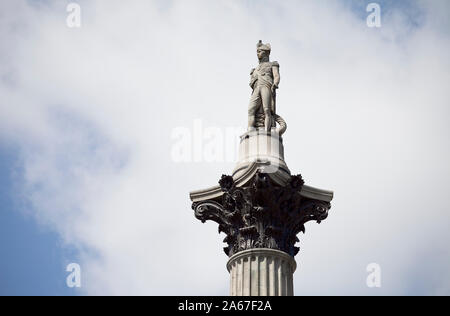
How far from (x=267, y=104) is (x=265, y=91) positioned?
1.85ft

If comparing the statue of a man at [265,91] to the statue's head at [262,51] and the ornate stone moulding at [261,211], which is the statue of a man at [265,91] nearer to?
the statue's head at [262,51]

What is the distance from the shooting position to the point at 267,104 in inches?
1249

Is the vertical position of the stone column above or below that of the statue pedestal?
below

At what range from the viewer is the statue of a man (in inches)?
1251

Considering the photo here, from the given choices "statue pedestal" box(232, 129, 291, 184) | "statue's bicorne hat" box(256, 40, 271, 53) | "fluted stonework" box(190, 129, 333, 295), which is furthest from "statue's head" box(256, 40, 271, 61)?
"fluted stonework" box(190, 129, 333, 295)

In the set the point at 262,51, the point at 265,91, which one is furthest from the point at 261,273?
the point at 262,51

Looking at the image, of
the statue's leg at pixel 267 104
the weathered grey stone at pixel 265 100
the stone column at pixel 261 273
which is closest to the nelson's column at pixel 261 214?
the stone column at pixel 261 273

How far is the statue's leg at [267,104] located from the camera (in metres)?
31.6

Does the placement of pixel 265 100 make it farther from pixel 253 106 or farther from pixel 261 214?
pixel 261 214

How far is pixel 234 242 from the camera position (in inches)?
1153

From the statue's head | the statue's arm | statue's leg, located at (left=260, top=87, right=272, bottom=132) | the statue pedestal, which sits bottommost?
the statue pedestal

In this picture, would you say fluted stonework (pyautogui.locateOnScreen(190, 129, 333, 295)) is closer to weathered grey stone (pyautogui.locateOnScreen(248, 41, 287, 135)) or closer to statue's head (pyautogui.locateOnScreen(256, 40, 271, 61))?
weathered grey stone (pyautogui.locateOnScreen(248, 41, 287, 135))
